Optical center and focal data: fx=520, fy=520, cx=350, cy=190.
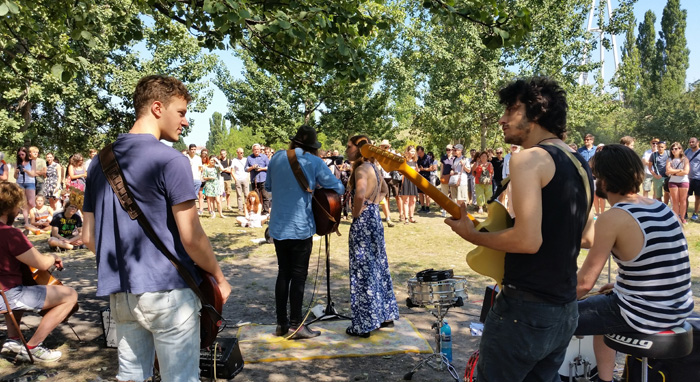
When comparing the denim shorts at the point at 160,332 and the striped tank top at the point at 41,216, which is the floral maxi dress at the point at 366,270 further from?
the striped tank top at the point at 41,216

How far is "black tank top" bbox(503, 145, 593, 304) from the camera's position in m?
2.21

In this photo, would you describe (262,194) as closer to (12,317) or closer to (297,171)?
(297,171)

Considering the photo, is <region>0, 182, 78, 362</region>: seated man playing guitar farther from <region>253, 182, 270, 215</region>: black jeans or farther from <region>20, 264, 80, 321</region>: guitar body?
<region>253, 182, 270, 215</region>: black jeans

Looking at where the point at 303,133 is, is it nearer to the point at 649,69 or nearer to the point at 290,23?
the point at 290,23

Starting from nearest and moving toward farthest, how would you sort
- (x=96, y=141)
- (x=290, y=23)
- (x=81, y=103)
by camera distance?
(x=290, y=23), (x=81, y=103), (x=96, y=141)

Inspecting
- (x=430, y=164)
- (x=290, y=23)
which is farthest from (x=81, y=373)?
(x=430, y=164)

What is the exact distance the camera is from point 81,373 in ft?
14.1

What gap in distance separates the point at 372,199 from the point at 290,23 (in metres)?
1.91

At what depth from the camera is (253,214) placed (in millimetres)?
12820

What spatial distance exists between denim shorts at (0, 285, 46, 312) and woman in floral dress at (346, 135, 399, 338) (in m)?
2.75

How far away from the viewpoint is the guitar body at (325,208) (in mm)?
5066

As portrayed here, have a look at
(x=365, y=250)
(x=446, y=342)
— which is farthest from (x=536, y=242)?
(x=365, y=250)

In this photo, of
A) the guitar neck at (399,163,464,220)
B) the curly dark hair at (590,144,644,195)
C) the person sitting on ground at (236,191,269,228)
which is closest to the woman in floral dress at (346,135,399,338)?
the guitar neck at (399,163,464,220)

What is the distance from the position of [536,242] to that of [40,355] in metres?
4.37
